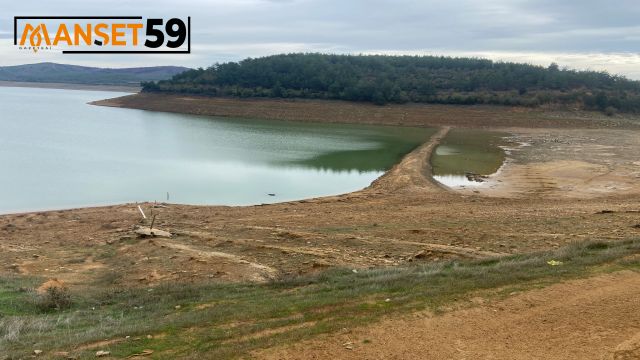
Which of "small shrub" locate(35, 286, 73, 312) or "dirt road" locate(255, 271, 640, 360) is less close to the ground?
"dirt road" locate(255, 271, 640, 360)

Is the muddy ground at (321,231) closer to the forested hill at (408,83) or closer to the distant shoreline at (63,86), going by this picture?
the forested hill at (408,83)

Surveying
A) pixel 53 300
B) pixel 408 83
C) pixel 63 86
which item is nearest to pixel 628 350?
pixel 53 300

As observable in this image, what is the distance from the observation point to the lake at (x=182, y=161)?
19656mm

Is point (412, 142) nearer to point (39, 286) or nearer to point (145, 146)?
point (145, 146)

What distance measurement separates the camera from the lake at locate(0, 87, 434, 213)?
64.5 feet

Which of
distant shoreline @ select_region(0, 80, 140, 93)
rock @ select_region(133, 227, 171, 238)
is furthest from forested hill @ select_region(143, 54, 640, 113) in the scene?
distant shoreline @ select_region(0, 80, 140, 93)

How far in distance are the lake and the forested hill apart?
1467 cm

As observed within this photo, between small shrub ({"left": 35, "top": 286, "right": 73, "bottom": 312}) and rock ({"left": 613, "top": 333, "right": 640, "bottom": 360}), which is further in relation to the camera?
small shrub ({"left": 35, "top": 286, "right": 73, "bottom": 312})

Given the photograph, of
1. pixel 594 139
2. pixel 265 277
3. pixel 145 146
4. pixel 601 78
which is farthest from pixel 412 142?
pixel 601 78

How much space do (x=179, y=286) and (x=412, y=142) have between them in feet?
105

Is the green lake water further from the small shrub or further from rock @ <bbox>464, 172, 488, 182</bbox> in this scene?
the small shrub

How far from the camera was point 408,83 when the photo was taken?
225 feet

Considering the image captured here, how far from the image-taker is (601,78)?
76875mm

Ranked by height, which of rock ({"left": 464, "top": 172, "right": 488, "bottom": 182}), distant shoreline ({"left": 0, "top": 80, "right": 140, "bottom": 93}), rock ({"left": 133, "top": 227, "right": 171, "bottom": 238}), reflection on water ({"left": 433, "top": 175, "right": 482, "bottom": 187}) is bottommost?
rock ({"left": 133, "top": 227, "right": 171, "bottom": 238})
